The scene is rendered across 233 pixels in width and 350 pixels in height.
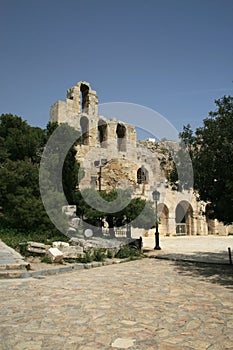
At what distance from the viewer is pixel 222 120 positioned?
30.2 feet

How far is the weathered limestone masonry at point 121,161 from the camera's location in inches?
1016

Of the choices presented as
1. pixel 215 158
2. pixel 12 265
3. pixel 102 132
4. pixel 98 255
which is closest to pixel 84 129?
pixel 102 132

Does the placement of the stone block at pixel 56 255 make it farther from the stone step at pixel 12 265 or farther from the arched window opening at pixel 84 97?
the arched window opening at pixel 84 97

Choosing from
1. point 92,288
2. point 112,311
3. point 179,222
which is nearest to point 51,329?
point 112,311

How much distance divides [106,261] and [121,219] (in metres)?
4.99

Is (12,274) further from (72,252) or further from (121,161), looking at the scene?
(121,161)

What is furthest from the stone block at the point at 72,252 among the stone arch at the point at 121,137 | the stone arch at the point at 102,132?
the stone arch at the point at 121,137

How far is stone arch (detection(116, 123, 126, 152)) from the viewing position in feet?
104

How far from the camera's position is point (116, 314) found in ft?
14.5

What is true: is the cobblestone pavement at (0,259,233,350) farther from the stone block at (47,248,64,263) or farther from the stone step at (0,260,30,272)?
the stone block at (47,248,64,263)

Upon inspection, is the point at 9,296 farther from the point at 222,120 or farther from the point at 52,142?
the point at 52,142

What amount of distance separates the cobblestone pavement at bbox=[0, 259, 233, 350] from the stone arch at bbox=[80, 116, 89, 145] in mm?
23032

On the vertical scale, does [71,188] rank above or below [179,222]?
above

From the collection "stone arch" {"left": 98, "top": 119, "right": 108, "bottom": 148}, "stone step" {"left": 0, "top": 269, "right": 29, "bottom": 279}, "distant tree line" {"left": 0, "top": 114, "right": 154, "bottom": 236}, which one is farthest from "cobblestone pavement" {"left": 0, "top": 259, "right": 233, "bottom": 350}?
"stone arch" {"left": 98, "top": 119, "right": 108, "bottom": 148}
